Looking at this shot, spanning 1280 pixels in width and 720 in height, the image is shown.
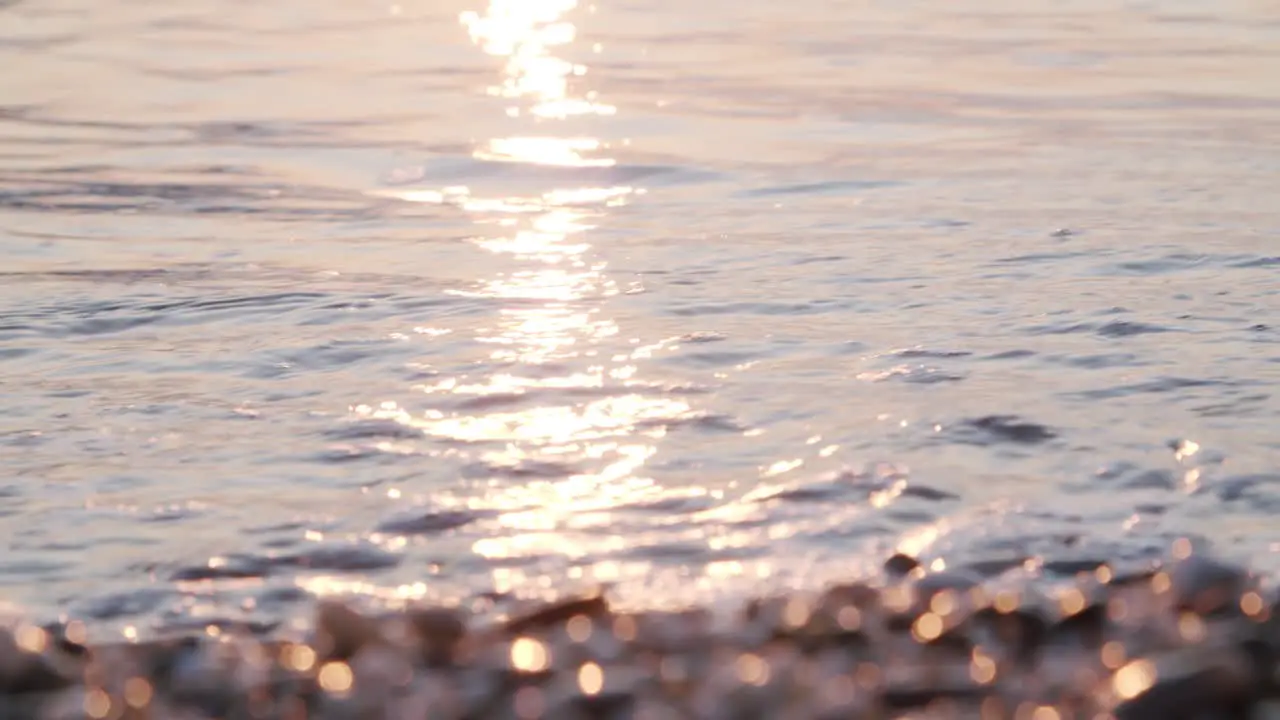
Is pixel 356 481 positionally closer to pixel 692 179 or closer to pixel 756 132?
pixel 692 179

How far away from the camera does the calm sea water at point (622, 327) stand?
350 cm

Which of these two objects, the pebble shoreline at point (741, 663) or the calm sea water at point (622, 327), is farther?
the calm sea water at point (622, 327)

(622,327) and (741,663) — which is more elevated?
(741,663)

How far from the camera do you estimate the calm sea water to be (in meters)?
3.50

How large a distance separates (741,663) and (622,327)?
2.73 m

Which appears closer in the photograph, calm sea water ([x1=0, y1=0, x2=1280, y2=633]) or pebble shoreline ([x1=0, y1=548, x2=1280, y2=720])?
pebble shoreline ([x1=0, y1=548, x2=1280, y2=720])

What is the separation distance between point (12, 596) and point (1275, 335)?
319 centimetres

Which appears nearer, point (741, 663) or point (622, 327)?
point (741, 663)

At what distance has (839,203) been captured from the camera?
6.89 meters

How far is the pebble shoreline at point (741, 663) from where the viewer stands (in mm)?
2283

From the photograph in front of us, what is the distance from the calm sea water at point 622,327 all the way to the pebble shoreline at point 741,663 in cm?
52

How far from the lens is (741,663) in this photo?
8.03 feet

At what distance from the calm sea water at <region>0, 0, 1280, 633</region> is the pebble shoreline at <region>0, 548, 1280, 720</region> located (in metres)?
0.52

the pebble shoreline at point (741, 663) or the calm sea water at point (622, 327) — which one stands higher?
the pebble shoreline at point (741, 663)
